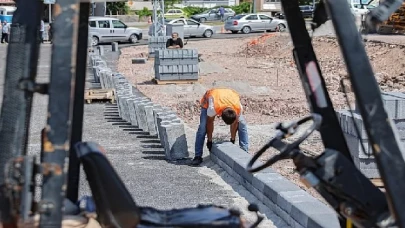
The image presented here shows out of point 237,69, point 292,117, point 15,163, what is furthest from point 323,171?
point 237,69

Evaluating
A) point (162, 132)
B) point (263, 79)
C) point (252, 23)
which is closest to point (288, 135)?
point (162, 132)

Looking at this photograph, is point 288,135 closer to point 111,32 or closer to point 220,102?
point 220,102

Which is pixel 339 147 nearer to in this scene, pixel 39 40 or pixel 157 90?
pixel 39 40

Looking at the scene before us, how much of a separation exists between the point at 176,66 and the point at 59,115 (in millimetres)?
21208

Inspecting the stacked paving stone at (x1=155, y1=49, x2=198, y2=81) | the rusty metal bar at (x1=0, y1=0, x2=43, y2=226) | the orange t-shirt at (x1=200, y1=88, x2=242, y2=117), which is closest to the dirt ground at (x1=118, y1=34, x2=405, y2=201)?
the stacked paving stone at (x1=155, y1=49, x2=198, y2=81)

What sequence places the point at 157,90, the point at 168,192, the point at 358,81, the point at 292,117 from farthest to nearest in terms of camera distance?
the point at 157,90, the point at 292,117, the point at 168,192, the point at 358,81

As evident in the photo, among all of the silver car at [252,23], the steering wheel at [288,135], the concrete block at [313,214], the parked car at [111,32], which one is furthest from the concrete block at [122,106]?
the silver car at [252,23]

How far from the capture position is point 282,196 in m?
7.95

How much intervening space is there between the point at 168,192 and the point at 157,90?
1306 cm

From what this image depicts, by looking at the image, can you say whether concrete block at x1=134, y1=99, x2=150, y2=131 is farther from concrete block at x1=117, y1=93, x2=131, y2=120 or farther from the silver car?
the silver car

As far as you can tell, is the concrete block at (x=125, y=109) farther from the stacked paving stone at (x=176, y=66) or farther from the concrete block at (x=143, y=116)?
the stacked paving stone at (x=176, y=66)

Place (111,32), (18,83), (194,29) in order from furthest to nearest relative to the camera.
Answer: (194,29)
(111,32)
(18,83)

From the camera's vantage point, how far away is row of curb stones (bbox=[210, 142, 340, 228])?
693 centimetres

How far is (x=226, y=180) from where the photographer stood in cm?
1025
